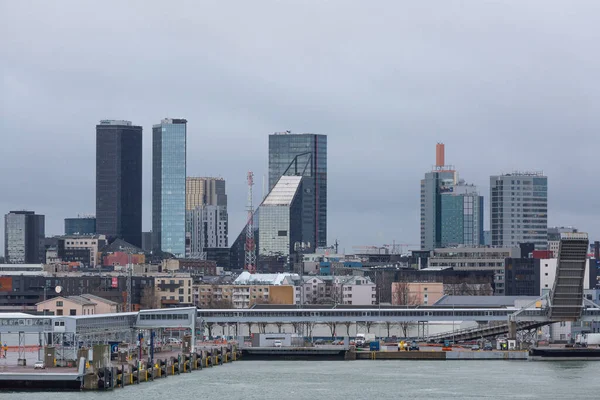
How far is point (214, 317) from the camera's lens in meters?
121

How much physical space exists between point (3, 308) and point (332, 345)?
139ft

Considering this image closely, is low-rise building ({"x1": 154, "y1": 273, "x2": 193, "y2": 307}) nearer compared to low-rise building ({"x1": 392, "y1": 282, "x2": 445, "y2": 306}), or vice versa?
low-rise building ({"x1": 154, "y1": 273, "x2": 193, "y2": 307})

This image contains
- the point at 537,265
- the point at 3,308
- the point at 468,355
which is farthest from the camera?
the point at 537,265

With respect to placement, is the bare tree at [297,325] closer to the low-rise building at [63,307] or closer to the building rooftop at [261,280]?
the low-rise building at [63,307]

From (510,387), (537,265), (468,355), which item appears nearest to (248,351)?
Answer: (468,355)

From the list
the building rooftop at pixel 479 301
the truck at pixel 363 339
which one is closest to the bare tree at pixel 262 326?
the truck at pixel 363 339

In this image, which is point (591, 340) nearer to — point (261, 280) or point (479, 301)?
point (479, 301)

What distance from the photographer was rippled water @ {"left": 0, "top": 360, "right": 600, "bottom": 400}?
78562mm

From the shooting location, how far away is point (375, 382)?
86312mm

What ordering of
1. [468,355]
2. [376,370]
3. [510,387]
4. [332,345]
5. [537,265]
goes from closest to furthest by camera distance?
[510,387] < [376,370] < [468,355] < [332,345] < [537,265]

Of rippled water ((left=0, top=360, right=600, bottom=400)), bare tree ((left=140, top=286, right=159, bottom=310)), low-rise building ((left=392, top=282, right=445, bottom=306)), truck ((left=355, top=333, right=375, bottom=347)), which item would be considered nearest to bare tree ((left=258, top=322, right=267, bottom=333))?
truck ((left=355, top=333, right=375, bottom=347))

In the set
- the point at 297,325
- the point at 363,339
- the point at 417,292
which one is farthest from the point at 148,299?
the point at 363,339

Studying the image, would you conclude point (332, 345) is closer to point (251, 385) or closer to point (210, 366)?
point (210, 366)

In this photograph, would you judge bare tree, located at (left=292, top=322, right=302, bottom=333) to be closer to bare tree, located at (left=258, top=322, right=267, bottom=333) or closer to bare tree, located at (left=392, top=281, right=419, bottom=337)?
bare tree, located at (left=258, top=322, right=267, bottom=333)
